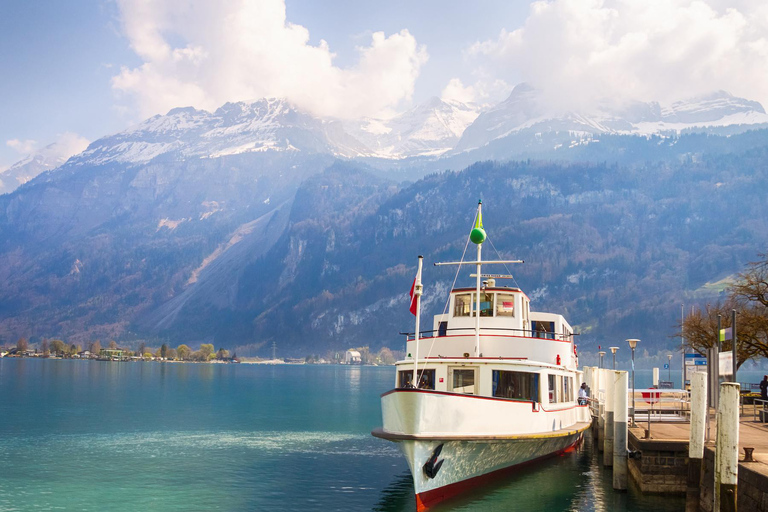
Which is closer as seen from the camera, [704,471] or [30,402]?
[704,471]

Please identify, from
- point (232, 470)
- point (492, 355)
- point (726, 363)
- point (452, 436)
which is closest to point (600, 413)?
point (492, 355)

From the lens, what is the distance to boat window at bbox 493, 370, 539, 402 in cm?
3350

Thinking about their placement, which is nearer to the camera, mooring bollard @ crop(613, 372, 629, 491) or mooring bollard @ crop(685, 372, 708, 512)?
mooring bollard @ crop(685, 372, 708, 512)

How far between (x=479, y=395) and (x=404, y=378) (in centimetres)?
457

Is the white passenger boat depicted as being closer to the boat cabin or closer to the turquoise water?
the boat cabin

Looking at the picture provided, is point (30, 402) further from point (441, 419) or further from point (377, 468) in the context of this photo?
point (441, 419)

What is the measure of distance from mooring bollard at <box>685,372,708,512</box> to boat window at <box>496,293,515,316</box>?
14.0m

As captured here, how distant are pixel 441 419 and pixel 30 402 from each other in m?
80.1

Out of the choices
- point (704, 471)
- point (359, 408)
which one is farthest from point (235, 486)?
point (359, 408)

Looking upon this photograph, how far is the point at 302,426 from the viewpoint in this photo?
223ft

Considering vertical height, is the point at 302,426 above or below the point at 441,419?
below

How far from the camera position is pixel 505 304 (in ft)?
125

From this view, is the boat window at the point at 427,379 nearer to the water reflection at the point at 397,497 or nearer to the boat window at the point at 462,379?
the boat window at the point at 462,379

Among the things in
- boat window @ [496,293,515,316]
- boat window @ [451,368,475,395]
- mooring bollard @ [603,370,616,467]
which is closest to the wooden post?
mooring bollard @ [603,370,616,467]
